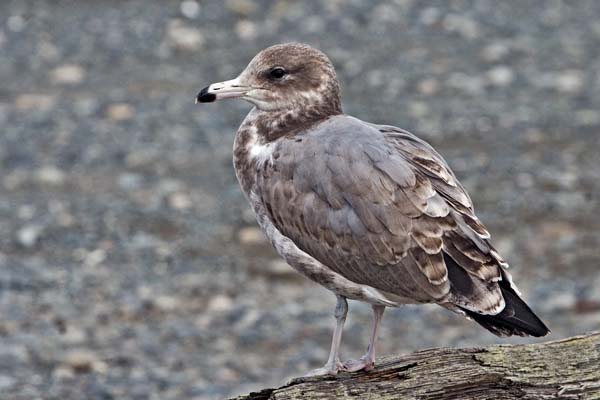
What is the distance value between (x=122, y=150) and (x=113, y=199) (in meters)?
1.39

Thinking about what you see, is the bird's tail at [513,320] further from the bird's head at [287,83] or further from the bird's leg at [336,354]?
the bird's head at [287,83]

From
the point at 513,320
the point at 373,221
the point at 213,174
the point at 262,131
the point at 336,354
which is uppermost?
the point at 213,174

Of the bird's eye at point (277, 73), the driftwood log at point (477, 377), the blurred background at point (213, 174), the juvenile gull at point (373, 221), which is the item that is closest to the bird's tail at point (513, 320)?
the juvenile gull at point (373, 221)

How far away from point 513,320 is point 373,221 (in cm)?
94

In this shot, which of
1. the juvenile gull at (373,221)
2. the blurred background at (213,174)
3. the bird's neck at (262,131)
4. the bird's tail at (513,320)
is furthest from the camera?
the blurred background at (213,174)

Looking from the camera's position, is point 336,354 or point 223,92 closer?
point 336,354

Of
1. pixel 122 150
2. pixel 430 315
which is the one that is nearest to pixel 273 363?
pixel 430 315

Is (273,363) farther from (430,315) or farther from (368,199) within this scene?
(368,199)

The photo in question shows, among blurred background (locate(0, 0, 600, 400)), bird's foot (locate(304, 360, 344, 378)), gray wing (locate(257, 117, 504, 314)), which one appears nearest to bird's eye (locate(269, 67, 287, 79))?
gray wing (locate(257, 117, 504, 314))

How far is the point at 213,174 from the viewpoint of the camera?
1505 centimetres

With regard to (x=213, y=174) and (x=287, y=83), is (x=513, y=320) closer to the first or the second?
(x=287, y=83)

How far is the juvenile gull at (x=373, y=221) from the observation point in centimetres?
692

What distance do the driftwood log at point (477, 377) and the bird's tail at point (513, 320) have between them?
241 millimetres

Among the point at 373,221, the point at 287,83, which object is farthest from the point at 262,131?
the point at 373,221
